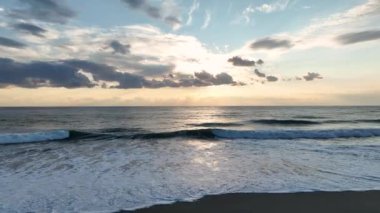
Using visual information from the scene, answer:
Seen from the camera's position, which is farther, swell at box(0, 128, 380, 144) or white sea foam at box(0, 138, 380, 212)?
swell at box(0, 128, 380, 144)

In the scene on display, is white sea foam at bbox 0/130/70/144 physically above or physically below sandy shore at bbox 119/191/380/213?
below

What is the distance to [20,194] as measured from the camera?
846 cm

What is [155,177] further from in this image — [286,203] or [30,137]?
[30,137]

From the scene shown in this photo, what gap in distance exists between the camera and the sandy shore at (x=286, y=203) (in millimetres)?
7230

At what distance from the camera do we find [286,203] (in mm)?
7688

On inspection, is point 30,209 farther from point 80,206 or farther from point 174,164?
point 174,164

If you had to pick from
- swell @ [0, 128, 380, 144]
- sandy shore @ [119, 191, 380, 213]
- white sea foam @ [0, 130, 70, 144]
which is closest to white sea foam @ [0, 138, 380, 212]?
sandy shore @ [119, 191, 380, 213]

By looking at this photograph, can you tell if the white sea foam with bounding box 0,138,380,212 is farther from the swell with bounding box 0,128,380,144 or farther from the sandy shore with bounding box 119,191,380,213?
the swell with bounding box 0,128,380,144

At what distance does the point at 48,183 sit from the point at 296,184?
272 inches

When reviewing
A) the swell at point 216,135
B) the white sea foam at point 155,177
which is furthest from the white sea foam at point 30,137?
the white sea foam at point 155,177

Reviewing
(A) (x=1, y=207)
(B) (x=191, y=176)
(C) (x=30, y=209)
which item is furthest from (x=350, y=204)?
(A) (x=1, y=207)

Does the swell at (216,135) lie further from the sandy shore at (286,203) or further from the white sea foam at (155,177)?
the sandy shore at (286,203)

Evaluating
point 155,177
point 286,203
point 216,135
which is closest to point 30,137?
point 216,135

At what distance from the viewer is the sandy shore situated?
7230 mm
